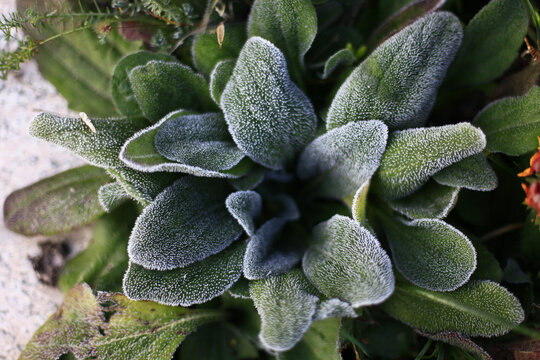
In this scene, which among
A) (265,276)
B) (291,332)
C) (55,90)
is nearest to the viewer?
(291,332)

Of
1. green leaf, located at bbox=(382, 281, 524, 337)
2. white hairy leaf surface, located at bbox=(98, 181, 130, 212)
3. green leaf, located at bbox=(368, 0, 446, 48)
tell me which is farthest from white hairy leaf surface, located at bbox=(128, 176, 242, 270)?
green leaf, located at bbox=(368, 0, 446, 48)

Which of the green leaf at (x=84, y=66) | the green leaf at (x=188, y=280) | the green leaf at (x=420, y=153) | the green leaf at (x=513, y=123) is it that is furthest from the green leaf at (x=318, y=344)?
the green leaf at (x=84, y=66)

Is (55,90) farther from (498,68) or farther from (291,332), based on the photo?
(498,68)

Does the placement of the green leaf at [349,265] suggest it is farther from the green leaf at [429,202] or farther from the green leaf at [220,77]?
the green leaf at [220,77]

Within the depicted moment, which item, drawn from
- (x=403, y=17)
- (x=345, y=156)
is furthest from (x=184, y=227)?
(x=403, y=17)

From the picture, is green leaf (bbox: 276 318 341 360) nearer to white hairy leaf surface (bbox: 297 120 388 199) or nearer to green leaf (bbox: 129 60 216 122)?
white hairy leaf surface (bbox: 297 120 388 199)

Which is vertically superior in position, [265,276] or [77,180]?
[77,180]

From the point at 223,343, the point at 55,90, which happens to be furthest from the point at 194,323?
the point at 55,90

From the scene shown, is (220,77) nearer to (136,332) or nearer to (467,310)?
(136,332)
